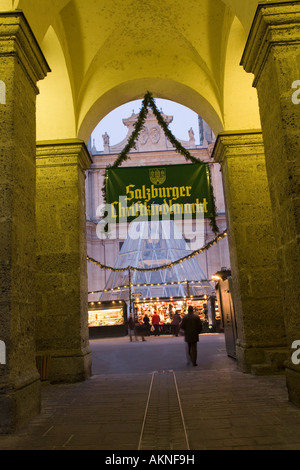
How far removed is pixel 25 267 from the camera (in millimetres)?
4875

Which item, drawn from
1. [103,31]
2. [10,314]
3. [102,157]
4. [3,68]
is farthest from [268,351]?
[102,157]

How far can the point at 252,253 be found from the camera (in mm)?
7895

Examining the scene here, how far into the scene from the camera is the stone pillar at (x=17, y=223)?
14.1 feet

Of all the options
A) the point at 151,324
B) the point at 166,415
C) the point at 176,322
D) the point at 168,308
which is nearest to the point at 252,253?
the point at 166,415

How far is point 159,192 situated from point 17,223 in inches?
196

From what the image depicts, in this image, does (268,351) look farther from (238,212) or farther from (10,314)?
(10,314)

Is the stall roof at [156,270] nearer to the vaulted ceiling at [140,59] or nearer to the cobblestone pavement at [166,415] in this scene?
the vaulted ceiling at [140,59]

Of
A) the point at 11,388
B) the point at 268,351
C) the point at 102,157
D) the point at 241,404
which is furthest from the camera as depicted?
the point at 102,157

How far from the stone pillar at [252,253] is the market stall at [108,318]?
592 inches

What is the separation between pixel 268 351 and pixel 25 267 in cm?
472

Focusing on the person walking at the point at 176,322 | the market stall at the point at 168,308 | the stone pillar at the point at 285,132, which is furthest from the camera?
the market stall at the point at 168,308

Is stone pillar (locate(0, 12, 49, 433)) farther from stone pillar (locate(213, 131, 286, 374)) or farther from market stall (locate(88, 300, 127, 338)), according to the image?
market stall (locate(88, 300, 127, 338))

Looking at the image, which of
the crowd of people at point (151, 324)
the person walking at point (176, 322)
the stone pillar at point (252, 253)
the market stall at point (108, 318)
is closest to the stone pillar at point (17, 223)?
the stone pillar at point (252, 253)
